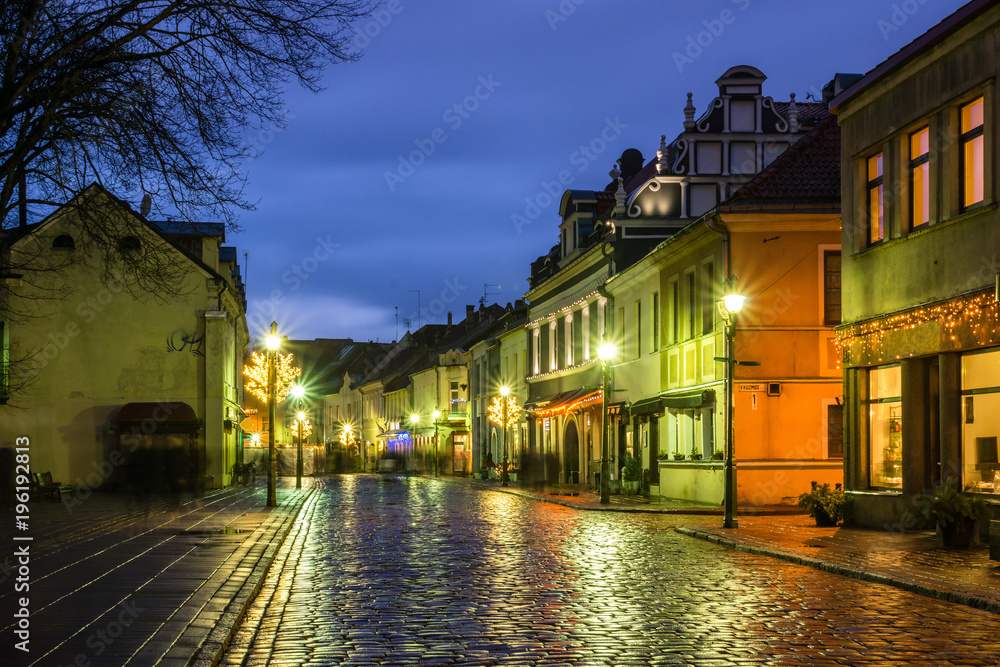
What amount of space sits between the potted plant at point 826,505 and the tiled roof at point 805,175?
28.0 feet

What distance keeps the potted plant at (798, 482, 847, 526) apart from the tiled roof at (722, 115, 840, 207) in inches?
336

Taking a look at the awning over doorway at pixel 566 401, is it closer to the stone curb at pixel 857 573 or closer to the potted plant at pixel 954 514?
the stone curb at pixel 857 573

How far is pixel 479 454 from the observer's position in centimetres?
6769

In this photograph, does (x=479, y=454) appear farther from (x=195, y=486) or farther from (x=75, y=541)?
(x=75, y=541)

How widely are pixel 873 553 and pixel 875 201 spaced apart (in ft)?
24.7

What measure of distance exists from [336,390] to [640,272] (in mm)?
90962

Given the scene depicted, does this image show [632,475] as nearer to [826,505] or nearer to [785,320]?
[785,320]

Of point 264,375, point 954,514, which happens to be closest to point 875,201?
point 954,514

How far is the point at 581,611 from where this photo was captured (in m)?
10.8

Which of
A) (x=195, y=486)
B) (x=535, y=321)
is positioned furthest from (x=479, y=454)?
(x=195, y=486)

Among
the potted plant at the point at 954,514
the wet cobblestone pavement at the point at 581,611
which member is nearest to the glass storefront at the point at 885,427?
the potted plant at the point at 954,514

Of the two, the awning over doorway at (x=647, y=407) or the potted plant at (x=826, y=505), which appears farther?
the awning over doorway at (x=647, y=407)

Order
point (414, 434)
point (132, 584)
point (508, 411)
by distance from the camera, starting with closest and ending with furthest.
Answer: point (132, 584) → point (508, 411) → point (414, 434)

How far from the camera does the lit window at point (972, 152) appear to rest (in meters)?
17.4
